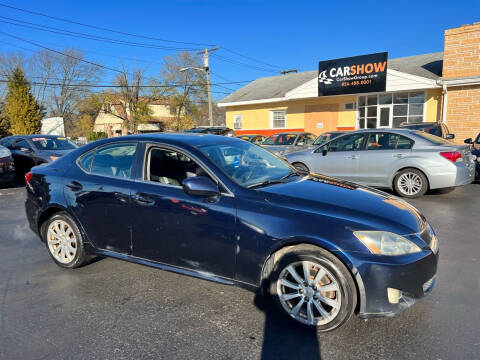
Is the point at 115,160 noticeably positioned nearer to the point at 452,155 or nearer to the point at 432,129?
the point at 452,155

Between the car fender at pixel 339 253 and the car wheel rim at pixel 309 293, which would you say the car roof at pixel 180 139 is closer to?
the car fender at pixel 339 253

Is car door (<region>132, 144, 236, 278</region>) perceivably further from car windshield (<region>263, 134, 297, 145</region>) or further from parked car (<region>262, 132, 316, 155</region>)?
car windshield (<region>263, 134, 297, 145</region>)

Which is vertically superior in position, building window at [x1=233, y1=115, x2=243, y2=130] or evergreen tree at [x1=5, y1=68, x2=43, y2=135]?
evergreen tree at [x1=5, y1=68, x2=43, y2=135]

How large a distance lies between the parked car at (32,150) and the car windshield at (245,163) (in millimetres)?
8195

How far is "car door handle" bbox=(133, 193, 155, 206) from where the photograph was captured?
331 cm

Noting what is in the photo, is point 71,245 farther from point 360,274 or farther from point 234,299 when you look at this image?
point 360,274

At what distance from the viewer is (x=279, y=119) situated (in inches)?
912

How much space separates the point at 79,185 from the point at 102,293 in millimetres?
1199

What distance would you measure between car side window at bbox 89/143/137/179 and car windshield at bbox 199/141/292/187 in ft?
2.65

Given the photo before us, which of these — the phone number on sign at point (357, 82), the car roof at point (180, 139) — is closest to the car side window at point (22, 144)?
the car roof at point (180, 139)

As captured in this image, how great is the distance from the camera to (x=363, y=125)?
19422 millimetres

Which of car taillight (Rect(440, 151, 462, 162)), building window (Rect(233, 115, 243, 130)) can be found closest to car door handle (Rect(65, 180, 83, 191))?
car taillight (Rect(440, 151, 462, 162))

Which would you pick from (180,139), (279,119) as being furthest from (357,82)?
(180,139)

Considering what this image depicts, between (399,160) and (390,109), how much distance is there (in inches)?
476
